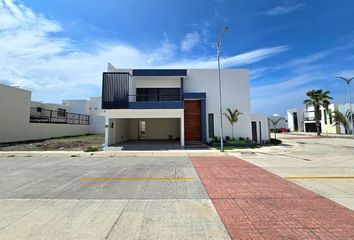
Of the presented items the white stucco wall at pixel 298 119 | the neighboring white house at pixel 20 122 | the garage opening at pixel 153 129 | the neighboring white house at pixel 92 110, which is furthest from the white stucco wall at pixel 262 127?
the white stucco wall at pixel 298 119

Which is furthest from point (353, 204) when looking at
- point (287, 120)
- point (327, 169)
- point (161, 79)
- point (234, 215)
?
point (287, 120)

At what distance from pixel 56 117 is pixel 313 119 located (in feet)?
196

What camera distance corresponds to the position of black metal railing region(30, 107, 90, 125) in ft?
81.3

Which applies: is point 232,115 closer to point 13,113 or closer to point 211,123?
point 211,123

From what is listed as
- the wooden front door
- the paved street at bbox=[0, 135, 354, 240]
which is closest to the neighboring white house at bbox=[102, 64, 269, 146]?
the wooden front door

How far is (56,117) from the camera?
26469 mm

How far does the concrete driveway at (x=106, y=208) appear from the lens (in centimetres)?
356

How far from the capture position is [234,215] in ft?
14.1

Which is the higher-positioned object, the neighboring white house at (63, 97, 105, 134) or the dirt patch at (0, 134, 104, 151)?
the neighboring white house at (63, 97, 105, 134)

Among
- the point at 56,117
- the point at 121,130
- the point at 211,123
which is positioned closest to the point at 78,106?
the point at 56,117

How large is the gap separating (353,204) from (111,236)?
19.8 ft

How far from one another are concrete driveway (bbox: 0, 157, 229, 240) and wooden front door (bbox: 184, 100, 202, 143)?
1190cm

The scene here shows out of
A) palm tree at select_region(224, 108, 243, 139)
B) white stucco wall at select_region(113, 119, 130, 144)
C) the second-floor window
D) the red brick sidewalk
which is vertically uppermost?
the second-floor window

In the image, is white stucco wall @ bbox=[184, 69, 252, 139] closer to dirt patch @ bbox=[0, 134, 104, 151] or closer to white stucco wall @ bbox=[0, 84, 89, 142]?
dirt patch @ bbox=[0, 134, 104, 151]
